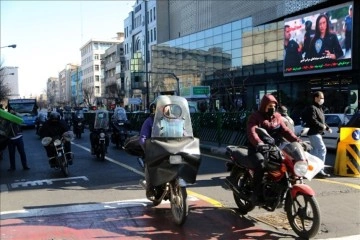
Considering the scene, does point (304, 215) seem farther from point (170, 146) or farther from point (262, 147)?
point (170, 146)

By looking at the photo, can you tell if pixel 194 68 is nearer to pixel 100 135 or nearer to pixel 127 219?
pixel 100 135

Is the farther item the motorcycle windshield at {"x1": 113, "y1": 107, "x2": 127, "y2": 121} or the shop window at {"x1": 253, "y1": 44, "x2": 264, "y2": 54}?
the shop window at {"x1": 253, "y1": 44, "x2": 264, "y2": 54}

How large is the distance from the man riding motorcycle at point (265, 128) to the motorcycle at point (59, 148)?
5.76 m

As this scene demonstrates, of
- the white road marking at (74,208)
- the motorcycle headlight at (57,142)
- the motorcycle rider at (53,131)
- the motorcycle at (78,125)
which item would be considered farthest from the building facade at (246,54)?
the white road marking at (74,208)

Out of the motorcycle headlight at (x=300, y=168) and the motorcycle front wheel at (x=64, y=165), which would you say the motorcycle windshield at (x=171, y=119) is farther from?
the motorcycle front wheel at (x=64, y=165)

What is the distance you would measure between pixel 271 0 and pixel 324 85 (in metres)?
12.3

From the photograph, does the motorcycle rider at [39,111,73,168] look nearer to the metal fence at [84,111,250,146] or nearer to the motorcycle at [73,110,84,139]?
the metal fence at [84,111,250,146]

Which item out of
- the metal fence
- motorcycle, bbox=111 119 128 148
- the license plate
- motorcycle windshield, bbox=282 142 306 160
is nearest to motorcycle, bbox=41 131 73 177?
the license plate

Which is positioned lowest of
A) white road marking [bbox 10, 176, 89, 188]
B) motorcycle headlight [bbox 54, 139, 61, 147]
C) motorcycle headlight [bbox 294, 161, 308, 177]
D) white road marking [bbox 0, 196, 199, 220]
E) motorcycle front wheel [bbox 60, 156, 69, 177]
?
white road marking [bbox 10, 176, 89, 188]

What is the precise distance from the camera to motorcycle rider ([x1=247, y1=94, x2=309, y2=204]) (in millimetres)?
5781

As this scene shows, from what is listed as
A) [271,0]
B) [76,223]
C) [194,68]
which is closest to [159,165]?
[76,223]

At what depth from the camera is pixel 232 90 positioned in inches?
1959

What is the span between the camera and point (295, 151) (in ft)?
17.8

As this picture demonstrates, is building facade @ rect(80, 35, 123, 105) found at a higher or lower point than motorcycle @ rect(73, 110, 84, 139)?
higher
